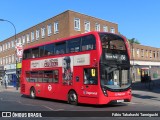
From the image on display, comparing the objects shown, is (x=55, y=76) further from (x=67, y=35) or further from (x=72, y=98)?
(x=67, y=35)

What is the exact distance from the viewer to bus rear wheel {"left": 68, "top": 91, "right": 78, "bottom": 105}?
A: 17.7 meters

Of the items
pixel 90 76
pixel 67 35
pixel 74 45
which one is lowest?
pixel 90 76

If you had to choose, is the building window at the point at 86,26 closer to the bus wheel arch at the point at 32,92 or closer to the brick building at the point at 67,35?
the brick building at the point at 67,35

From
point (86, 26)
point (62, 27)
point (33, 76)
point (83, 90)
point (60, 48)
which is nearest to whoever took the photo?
point (83, 90)

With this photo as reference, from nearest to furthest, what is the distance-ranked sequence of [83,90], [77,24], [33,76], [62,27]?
1. [83,90]
2. [33,76]
3. [62,27]
4. [77,24]

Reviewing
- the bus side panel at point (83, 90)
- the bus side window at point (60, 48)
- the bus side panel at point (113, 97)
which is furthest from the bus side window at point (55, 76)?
the bus side panel at point (113, 97)

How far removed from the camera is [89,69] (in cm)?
1666

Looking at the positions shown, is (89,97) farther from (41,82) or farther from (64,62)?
(41,82)

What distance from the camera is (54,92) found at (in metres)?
19.8

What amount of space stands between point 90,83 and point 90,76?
38cm

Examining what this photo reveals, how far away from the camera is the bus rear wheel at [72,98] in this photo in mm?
17709

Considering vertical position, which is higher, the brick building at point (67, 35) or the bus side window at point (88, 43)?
the brick building at point (67, 35)

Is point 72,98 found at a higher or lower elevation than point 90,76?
lower

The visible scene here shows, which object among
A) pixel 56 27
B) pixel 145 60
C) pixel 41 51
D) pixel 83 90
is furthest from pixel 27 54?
pixel 145 60
